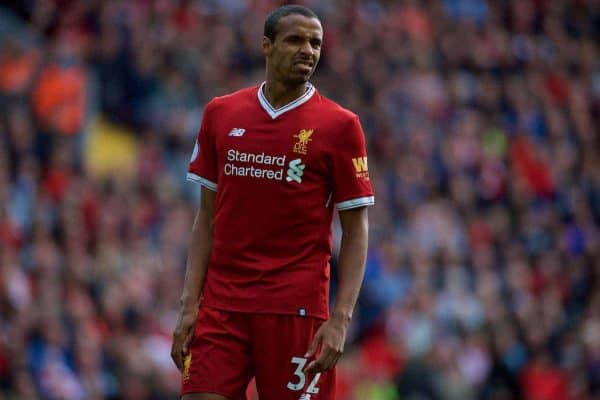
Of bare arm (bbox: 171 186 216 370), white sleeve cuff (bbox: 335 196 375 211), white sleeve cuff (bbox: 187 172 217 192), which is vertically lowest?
bare arm (bbox: 171 186 216 370)

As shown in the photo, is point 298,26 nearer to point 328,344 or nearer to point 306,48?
point 306,48

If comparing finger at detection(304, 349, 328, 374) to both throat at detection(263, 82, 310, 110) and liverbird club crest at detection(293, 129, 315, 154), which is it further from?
throat at detection(263, 82, 310, 110)

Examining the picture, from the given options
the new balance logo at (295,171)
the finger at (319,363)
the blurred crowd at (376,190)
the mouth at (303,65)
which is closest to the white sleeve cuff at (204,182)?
the new balance logo at (295,171)

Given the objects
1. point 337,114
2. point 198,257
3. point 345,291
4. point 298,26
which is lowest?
point 345,291

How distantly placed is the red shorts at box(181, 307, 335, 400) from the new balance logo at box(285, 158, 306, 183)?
597 mm

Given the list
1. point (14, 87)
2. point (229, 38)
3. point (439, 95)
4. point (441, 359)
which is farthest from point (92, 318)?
point (439, 95)

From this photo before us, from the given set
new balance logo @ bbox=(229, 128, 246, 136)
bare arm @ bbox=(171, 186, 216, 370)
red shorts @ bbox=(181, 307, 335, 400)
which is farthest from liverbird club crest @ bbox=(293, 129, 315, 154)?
red shorts @ bbox=(181, 307, 335, 400)

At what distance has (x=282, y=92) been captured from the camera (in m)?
6.46

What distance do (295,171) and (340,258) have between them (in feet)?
1.43

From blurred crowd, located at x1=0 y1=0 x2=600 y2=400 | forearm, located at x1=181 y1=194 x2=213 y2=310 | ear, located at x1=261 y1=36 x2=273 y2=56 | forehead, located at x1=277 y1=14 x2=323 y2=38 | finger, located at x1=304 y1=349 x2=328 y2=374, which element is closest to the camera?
finger, located at x1=304 y1=349 x2=328 y2=374

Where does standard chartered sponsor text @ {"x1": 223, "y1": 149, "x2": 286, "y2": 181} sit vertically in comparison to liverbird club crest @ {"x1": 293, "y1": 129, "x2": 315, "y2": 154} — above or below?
below

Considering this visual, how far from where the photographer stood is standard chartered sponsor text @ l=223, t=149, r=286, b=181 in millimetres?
6379

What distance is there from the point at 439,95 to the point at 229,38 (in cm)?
337

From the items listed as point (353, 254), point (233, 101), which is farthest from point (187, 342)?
point (233, 101)
